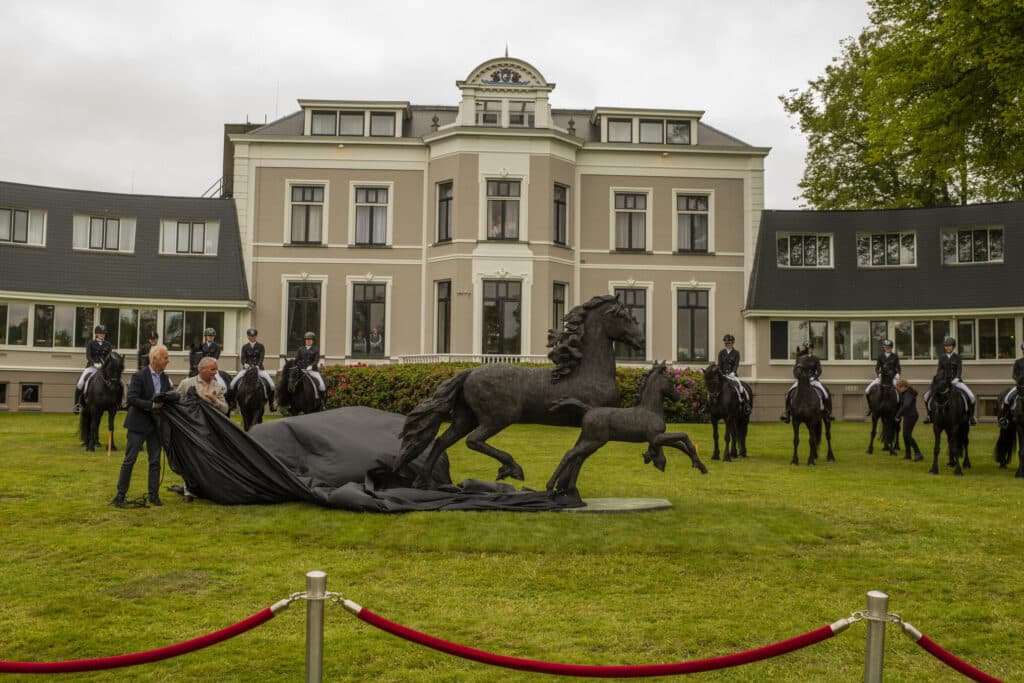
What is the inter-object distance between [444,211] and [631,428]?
2408cm

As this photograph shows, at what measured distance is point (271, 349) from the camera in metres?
33.6

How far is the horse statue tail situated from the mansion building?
66.8 feet

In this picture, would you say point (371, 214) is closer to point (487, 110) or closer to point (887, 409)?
point (487, 110)

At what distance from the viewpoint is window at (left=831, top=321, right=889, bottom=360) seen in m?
34.1

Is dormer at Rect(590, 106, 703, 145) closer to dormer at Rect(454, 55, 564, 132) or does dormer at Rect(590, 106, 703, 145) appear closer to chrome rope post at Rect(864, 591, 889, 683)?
dormer at Rect(454, 55, 564, 132)

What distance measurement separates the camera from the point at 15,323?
3234 cm

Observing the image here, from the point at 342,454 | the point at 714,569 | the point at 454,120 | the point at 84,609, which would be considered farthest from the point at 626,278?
the point at 84,609

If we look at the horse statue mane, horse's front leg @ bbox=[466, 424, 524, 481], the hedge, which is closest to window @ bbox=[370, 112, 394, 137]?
the hedge

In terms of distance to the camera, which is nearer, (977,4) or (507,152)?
(977,4)

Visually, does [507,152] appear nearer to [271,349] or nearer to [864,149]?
[271,349]

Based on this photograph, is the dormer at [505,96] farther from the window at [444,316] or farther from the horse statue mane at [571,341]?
the horse statue mane at [571,341]

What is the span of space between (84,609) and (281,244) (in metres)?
28.3

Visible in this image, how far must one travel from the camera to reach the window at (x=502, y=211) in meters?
32.6

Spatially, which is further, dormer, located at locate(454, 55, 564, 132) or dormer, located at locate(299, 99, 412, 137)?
dormer, located at locate(299, 99, 412, 137)
